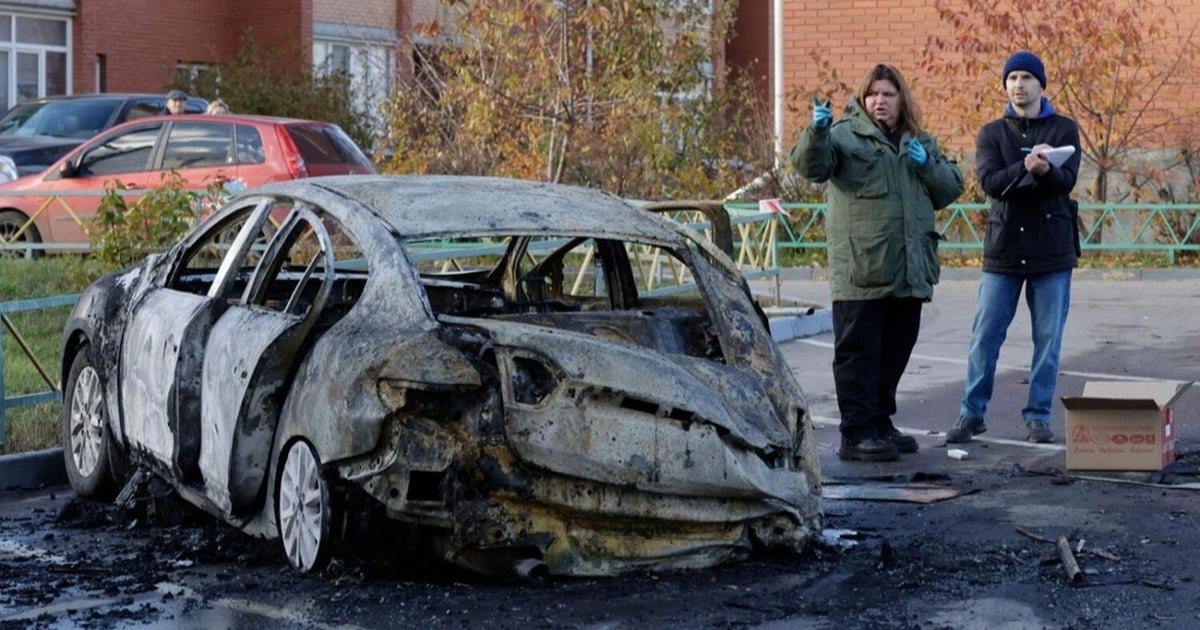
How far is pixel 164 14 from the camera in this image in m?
32.8

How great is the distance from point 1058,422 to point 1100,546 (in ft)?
11.6

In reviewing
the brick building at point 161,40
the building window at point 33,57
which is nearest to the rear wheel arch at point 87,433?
the brick building at point 161,40

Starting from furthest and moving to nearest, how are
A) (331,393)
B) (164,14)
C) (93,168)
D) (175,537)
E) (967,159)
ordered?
(164,14) → (967,159) → (93,168) → (175,537) → (331,393)

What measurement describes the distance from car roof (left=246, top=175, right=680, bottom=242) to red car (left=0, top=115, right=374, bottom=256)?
10205mm

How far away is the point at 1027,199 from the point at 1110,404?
4.61ft

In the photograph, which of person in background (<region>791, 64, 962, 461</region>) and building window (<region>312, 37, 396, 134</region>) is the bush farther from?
building window (<region>312, 37, 396, 134</region>)

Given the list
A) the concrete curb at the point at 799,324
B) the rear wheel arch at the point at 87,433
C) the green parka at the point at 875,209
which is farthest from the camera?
the concrete curb at the point at 799,324

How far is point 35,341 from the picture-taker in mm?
12539

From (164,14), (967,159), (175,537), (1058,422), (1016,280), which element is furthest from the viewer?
(164,14)

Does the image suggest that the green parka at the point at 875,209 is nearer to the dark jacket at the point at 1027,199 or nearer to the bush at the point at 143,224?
the dark jacket at the point at 1027,199

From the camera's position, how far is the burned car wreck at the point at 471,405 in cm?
641

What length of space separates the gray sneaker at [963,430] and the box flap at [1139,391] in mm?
842

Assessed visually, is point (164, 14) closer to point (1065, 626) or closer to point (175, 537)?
point (175, 537)

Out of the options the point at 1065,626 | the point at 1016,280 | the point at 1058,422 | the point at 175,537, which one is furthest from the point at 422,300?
the point at 1058,422
